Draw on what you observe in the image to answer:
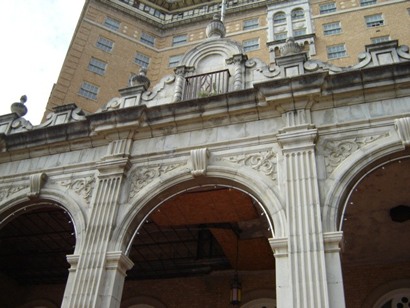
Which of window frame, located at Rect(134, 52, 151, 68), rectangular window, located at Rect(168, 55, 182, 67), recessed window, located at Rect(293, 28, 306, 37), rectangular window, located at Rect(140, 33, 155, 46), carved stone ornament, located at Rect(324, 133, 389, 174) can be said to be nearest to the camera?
carved stone ornament, located at Rect(324, 133, 389, 174)

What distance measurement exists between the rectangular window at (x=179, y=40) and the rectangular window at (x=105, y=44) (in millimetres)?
4260

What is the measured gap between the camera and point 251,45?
3017 cm

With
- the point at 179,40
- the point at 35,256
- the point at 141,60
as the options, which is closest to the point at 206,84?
the point at 35,256

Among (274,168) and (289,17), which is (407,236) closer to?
(274,168)

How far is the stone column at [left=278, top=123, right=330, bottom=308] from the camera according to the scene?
7781mm

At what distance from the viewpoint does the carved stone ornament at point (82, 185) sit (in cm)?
1091

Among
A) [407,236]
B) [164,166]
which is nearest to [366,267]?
[407,236]

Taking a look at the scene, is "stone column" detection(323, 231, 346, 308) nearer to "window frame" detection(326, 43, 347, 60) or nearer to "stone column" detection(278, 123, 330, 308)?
"stone column" detection(278, 123, 330, 308)

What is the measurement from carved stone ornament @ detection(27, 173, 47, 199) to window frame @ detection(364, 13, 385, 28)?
23.4 metres

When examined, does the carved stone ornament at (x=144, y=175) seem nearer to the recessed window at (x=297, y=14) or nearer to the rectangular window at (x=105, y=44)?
the rectangular window at (x=105, y=44)

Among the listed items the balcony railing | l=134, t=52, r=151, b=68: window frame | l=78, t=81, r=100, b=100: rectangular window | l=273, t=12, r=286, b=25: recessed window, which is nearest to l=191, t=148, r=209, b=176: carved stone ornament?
the balcony railing

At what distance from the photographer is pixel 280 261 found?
8383 millimetres

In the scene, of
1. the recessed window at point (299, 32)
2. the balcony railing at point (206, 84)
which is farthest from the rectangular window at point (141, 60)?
the balcony railing at point (206, 84)

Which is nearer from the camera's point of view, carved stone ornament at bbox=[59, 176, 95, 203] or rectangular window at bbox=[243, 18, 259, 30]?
carved stone ornament at bbox=[59, 176, 95, 203]
